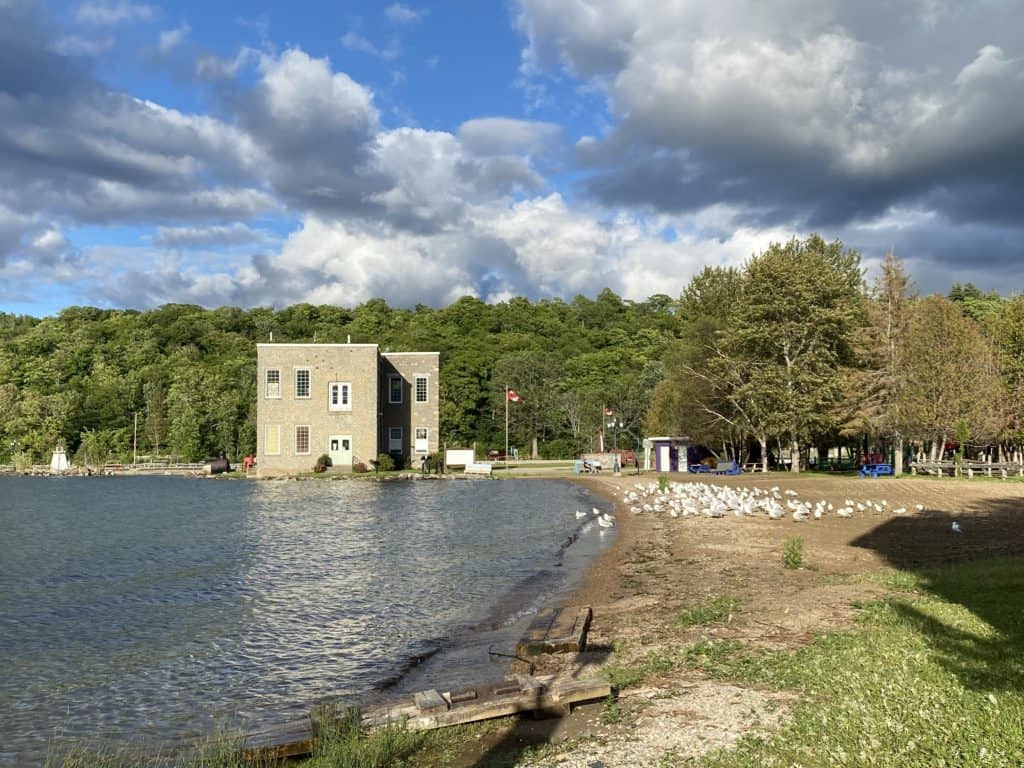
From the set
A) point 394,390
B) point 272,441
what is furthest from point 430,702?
→ point 394,390

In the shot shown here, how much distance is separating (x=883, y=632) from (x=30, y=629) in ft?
43.9

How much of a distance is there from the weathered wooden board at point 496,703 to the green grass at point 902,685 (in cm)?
160

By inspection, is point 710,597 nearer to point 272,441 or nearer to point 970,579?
point 970,579

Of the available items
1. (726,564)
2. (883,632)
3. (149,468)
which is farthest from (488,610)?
(149,468)

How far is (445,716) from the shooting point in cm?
717

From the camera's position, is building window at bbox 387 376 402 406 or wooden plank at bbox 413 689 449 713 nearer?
wooden plank at bbox 413 689 449 713

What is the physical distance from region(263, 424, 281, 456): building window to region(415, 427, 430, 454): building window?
11.5m

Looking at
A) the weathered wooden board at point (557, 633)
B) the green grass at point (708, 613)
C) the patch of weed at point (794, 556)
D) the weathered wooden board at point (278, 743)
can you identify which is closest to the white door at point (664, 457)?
the patch of weed at point (794, 556)

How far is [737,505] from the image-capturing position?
91.2 feet

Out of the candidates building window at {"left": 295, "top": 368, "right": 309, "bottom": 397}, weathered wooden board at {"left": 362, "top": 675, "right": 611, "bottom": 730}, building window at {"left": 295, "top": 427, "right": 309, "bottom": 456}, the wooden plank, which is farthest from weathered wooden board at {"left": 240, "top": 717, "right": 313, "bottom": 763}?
building window at {"left": 295, "top": 427, "right": 309, "bottom": 456}

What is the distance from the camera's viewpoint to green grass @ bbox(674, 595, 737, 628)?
35.0 feet

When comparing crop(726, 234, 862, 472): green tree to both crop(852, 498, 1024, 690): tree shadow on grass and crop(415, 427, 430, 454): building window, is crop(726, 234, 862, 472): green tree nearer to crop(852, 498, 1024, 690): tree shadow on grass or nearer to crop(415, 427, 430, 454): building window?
crop(852, 498, 1024, 690): tree shadow on grass

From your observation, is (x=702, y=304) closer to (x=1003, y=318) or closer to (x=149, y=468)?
(x=1003, y=318)

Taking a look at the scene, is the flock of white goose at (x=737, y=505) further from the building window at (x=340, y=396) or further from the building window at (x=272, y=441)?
the building window at (x=272, y=441)
